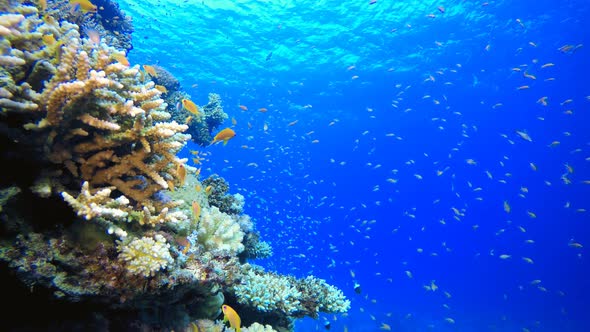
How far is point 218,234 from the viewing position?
4250 mm

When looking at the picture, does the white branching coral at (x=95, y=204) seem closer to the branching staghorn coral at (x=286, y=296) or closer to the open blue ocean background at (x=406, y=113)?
the branching staghorn coral at (x=286, y=296)

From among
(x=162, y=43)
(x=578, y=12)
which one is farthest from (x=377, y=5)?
(x=162, y=43)

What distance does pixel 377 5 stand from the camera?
24.2m

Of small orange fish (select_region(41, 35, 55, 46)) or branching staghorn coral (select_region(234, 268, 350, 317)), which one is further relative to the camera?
branching staghorn coral (select_region(234, 268, 350, 317))

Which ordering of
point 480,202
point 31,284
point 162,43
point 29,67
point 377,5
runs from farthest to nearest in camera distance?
point 480,202
point 162,43
point 377,5
point 29,67
point 31,284

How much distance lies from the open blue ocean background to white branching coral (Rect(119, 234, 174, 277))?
755cm

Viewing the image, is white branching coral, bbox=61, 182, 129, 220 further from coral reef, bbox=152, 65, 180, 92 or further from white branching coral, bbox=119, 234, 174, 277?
coral reef, bbox=152, 65, 180, 92

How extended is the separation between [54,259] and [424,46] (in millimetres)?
33176

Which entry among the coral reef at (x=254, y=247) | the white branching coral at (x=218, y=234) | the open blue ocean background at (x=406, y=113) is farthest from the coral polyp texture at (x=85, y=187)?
the open blue ocean background at (x=406, y=113)

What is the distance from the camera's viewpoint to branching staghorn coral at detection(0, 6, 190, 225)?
243 centimetres

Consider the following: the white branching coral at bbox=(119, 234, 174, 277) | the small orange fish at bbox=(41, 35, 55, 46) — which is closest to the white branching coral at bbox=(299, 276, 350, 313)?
the white branching coral at bbox=(119, 234, 174, 277)

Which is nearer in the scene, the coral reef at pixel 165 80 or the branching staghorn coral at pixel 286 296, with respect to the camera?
the branching staghorn coral at pixel 286 296

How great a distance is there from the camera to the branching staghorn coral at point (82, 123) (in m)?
2.43

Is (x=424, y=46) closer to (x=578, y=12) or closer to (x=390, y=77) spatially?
(x=390, y=77)
